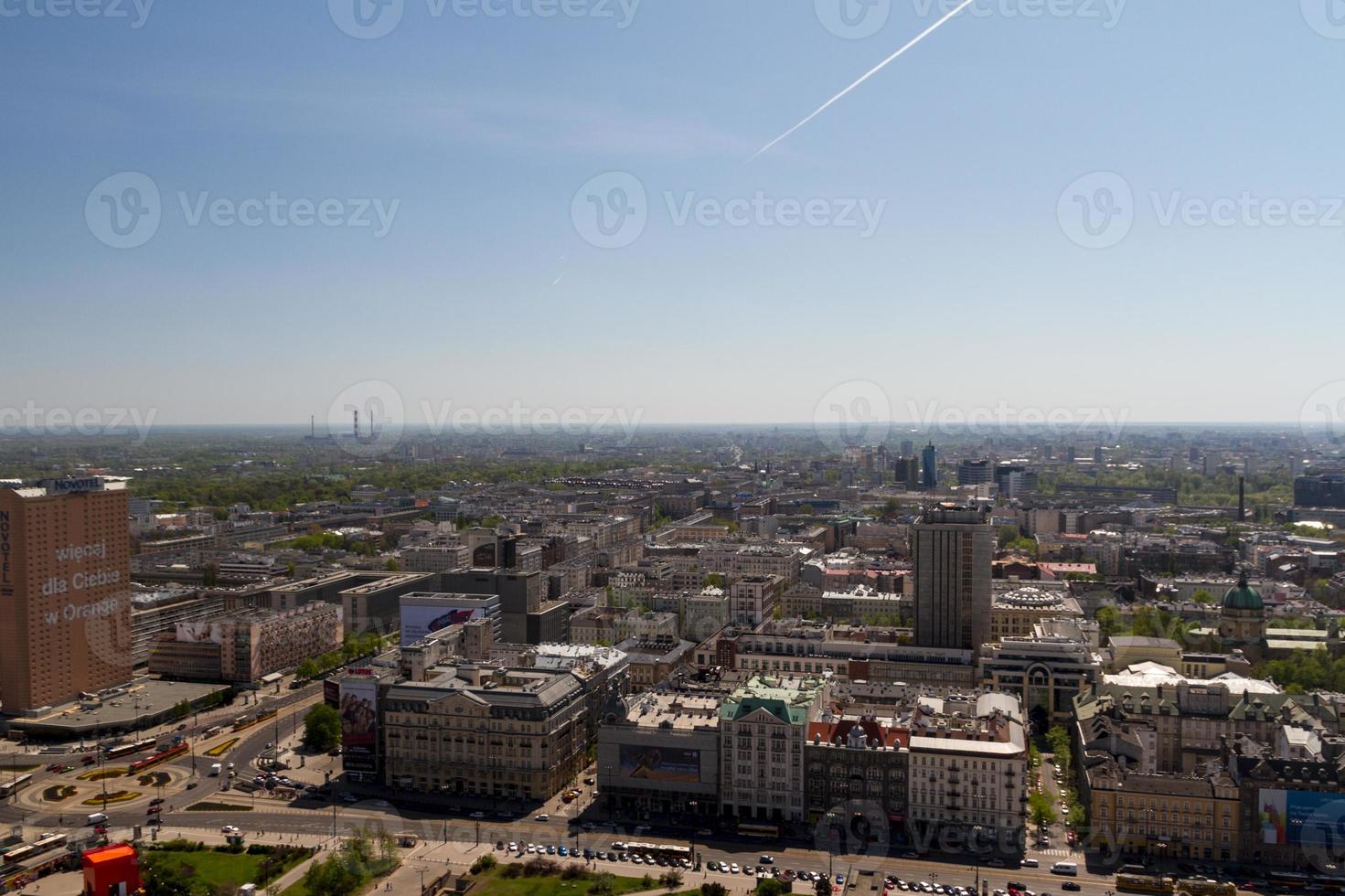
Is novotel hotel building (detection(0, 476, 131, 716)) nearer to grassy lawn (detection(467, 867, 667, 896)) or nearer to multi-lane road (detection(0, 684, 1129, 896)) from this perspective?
multi-lane road (detection(0, 684, 1129, 896))

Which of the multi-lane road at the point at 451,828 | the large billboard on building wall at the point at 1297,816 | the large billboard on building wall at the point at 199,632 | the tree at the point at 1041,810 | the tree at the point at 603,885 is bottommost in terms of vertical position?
the multi-lane road at the point at 451,828

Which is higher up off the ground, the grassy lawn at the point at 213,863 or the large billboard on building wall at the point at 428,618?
the large billboard on building wall at the point at 428,618

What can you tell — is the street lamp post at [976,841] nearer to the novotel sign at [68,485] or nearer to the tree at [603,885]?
the tree at [603,885]

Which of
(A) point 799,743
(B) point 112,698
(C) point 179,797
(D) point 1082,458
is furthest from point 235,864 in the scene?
(D) point 1082,458

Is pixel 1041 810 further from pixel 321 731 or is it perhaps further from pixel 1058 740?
pixel 321 731

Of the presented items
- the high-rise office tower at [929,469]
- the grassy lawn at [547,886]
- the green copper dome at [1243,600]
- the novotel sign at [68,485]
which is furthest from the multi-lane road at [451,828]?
the high-rise office tower at [929,469]

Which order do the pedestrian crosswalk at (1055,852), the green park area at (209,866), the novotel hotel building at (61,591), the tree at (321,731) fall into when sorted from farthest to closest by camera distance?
the novotel hotel building at (61,591) → the tree at (321,731) → the pedestrian crosswalk at (1055,852) → the green park area at (209,866)

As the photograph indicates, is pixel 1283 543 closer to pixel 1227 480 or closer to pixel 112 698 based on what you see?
pixel 1227 480
